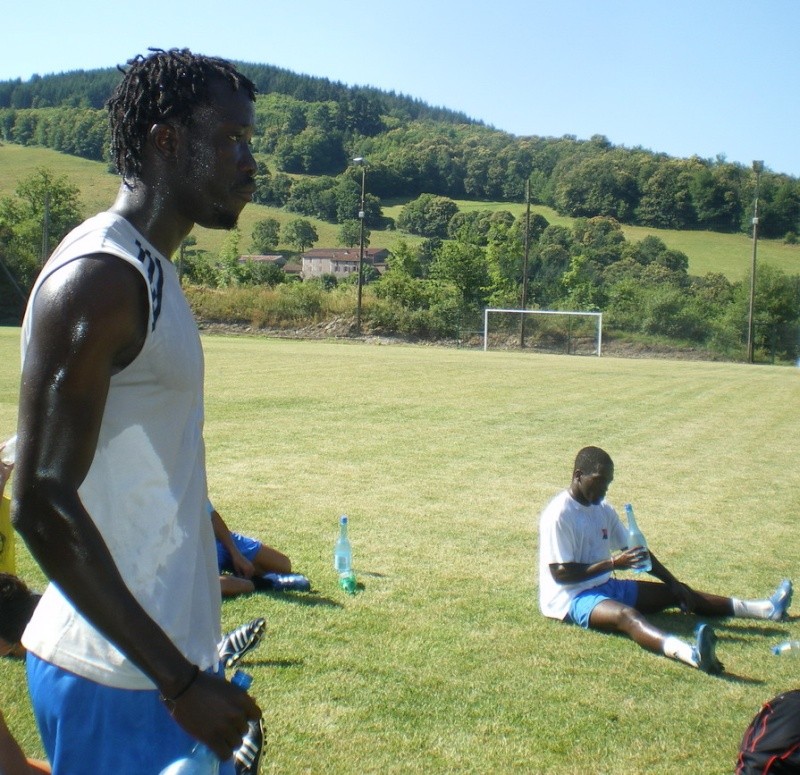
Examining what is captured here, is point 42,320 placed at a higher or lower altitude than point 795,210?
lower

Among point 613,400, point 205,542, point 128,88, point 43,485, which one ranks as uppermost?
point 128,88

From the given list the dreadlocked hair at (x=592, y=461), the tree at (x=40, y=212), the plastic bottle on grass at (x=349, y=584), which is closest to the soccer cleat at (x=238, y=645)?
the plastic bottle on grass at (x=349, y=584)

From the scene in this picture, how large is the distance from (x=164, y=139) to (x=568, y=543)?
4673 mm

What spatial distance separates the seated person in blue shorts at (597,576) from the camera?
5.82 m

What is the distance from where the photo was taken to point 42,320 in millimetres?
1527

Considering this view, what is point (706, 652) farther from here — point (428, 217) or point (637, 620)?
point (428, 217)

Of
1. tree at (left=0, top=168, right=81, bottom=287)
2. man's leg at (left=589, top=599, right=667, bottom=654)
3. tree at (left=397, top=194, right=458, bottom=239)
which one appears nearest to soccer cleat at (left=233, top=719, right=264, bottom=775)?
man's leg at (left=589, top=599, right=667, bottom=654)

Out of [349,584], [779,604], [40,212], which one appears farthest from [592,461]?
[40,212]

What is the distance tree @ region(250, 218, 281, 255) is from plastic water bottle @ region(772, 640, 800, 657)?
355 ft

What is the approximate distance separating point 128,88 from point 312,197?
122059 mm

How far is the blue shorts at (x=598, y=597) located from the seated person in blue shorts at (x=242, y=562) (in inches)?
75.4

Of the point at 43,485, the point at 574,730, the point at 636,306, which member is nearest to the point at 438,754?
the point at 574,730

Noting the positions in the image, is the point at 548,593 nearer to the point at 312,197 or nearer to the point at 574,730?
the point at 574,730

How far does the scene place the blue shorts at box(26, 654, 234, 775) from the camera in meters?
1.70
